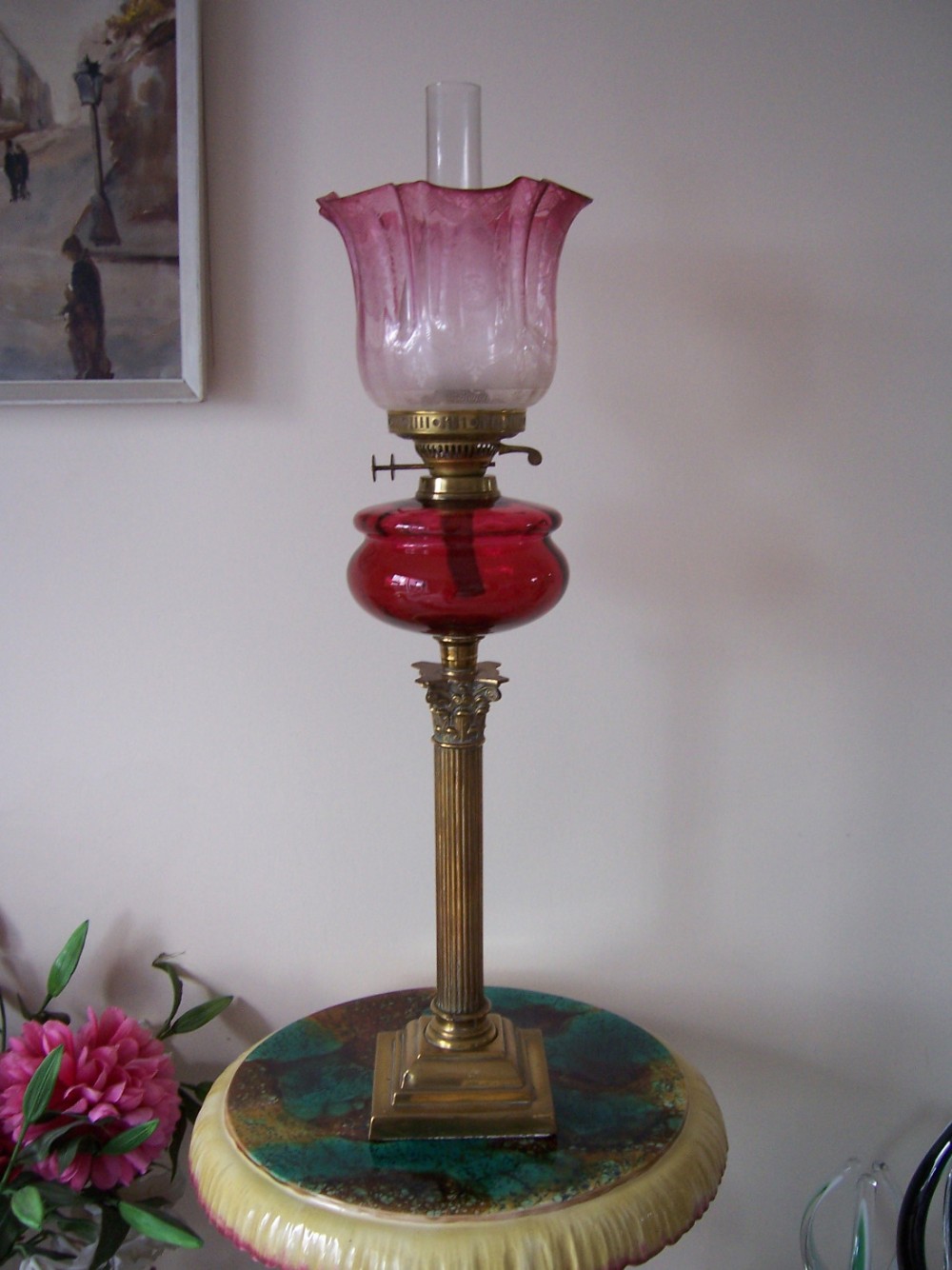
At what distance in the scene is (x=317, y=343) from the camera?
45.0 inches

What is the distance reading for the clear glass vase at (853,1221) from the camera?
1.12m

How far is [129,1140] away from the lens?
3.39ft

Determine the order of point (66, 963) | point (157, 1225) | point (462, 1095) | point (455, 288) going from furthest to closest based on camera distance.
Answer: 1. point (66, 963)
2. point (157, 1225)
3. point (462, 1095)
4. point (455, 288)

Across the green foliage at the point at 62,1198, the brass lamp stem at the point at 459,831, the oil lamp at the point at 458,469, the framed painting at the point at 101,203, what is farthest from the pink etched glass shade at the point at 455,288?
the green foliage at the point at 62,1198

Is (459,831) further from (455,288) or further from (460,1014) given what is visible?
(455,288)

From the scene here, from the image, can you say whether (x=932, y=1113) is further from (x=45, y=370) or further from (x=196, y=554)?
(x=45, y=370)

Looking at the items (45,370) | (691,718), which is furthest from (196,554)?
(691,718)

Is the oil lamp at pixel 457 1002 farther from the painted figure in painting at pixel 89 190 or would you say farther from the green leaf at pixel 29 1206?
the painted figure in painting at pixel 89 190

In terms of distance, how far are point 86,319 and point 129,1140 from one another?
33.3 inches

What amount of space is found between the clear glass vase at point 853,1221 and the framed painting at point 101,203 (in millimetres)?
1120

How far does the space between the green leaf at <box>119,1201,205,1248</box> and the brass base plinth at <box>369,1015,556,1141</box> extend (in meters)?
0.26

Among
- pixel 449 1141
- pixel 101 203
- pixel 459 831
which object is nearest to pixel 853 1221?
pixel 449 1141

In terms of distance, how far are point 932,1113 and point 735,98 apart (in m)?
1.21

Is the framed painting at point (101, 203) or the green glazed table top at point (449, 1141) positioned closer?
the green glazed table top at point (449, 1141)
